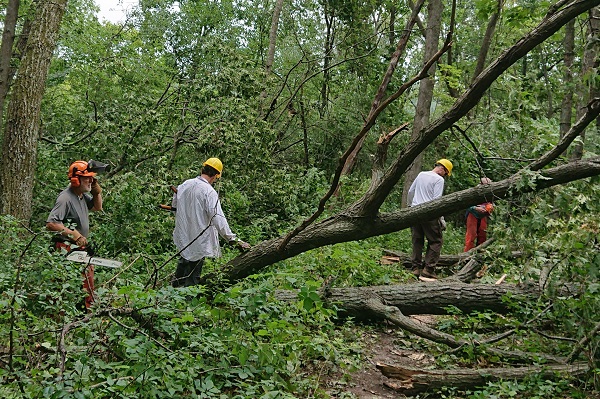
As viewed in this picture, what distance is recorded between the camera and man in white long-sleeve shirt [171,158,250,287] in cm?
643

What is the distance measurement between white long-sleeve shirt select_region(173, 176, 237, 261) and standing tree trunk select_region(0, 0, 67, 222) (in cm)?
309

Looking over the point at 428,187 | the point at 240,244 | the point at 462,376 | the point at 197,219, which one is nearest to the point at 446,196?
the point at 462,376

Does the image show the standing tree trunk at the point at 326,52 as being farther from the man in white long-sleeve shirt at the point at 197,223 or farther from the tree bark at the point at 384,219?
the tree bark at the point at 384,219

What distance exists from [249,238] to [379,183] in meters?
4.65

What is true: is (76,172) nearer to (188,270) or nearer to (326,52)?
(188,270)

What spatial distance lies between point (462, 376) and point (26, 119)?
6864mm

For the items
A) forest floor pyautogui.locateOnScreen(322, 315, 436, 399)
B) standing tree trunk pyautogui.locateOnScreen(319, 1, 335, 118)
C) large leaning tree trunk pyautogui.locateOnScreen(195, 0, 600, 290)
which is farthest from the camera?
standing tree trunk pyautogui.locateOnScreen(319, 1, 335, 118)

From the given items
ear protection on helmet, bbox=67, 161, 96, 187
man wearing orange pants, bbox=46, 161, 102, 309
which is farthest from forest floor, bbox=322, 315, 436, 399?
ear protection on helmet, bbox=67, 161, 96, 187

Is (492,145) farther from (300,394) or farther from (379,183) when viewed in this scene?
(300,394)

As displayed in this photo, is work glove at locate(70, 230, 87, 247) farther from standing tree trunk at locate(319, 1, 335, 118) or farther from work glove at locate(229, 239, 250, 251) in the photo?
standing tree trunk at locate(319, 1, 335, 118)

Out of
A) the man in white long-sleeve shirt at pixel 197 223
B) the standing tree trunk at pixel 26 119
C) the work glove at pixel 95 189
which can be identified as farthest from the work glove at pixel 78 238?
the standing tree trunk at pixel 26 119

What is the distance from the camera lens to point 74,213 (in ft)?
21.1

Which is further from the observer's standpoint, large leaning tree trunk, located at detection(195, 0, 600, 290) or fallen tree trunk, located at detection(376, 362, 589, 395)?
fallen tree trunk, located at detection(376, 362, 589, 395)

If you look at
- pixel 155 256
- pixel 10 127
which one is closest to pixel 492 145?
pixel 155 256
